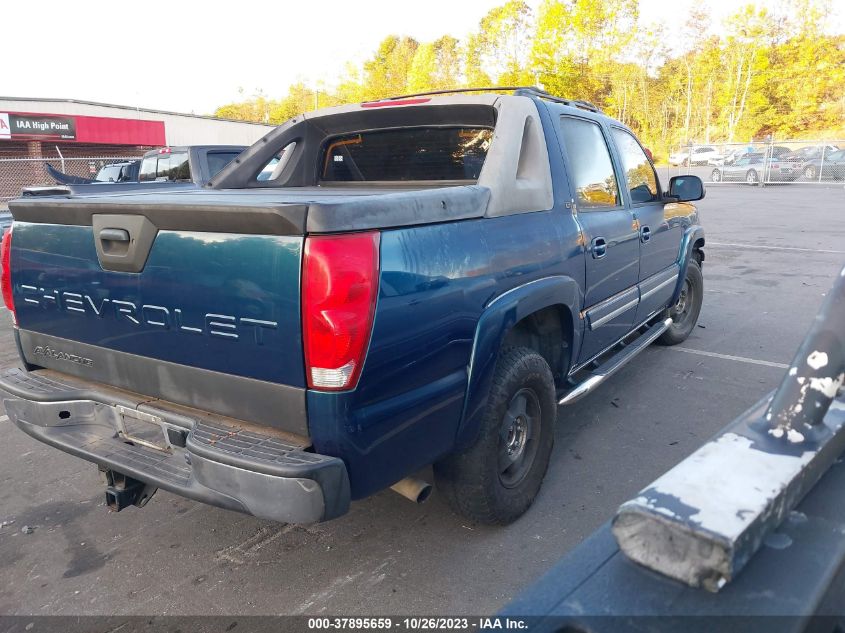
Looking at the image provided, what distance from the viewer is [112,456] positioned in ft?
8.70

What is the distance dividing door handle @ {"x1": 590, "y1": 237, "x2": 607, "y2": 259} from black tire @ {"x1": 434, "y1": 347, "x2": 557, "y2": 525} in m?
0.89

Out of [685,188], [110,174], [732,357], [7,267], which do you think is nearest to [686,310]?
[732,357]

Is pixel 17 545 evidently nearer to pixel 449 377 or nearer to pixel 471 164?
pixel 449 377

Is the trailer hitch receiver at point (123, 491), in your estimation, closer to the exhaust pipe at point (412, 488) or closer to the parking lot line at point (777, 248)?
the exhaust pipe at point (412, 488)

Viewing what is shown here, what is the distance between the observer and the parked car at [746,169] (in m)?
28.0

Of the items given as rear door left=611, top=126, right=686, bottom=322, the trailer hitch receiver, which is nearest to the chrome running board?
rear door left=611, top=126, right=686, bottom=322

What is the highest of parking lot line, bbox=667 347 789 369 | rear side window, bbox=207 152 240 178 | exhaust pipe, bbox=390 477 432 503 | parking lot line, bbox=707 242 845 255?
rear side window, bbox=207 152 240 178

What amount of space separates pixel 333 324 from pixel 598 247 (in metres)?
2.14

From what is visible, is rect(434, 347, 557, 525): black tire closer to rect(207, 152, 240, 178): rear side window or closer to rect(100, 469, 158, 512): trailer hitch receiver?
Result: rect(100, 469, 158, 512): trailer hitch receiver

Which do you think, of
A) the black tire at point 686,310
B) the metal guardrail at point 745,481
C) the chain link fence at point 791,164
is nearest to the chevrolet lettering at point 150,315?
the metal guardrail at point 745,481

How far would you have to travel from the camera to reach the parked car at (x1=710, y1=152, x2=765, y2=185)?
28000 mm

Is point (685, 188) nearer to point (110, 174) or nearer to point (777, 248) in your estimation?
point (777, 248)

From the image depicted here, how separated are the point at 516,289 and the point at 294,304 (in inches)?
44.3

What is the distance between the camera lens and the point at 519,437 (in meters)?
3.24
